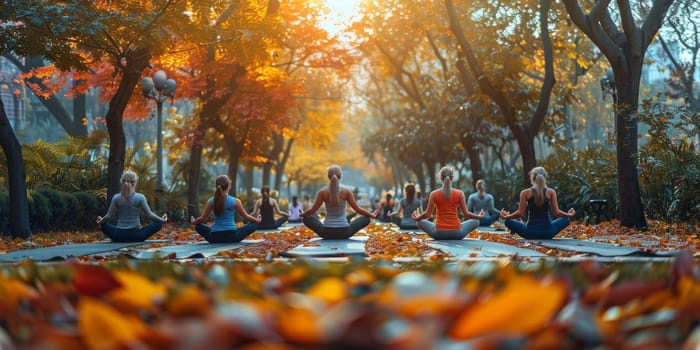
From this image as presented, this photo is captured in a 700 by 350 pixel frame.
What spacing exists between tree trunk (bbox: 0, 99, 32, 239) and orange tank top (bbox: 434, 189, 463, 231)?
7.47 metres

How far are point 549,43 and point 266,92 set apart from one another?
968 centimetres

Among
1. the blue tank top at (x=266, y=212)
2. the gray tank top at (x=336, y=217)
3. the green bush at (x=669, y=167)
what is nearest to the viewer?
the gray tank top at (x=336, y=217)

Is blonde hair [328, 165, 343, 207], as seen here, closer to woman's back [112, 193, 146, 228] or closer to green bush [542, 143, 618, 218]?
woman's back [112, 193, 146, 228]

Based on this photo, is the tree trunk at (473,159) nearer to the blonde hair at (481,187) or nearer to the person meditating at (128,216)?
the blonde hair at (481,187)

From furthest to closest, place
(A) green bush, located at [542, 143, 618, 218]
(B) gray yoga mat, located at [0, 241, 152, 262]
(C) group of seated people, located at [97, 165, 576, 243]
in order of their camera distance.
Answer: (A) green bush, located at [542, 143, 618, 218] → (C) group of seated people, located at [97, 165, 576, 243] → (B) gray yoga mat, located at [0, 241, 152, 262]

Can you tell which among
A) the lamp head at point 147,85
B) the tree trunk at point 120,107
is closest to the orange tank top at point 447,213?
the tree trunk at point 120,107

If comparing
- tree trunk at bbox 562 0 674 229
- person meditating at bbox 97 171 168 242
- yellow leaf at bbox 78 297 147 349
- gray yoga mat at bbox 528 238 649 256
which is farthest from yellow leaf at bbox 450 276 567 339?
tree trunk at bbox 562 0 674 229

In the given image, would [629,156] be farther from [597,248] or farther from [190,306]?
[190,306]

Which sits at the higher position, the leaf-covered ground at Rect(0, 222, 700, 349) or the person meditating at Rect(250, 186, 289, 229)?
the leaf-covered ground at Rect(0, 222, 700, 349)

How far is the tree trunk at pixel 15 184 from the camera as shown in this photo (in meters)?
15.0

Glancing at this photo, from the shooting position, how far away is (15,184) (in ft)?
49.5

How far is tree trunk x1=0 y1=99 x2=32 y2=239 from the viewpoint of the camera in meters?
15.0

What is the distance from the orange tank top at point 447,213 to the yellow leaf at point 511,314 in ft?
38.1

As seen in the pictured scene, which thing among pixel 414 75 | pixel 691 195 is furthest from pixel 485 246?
pixel 414 75
